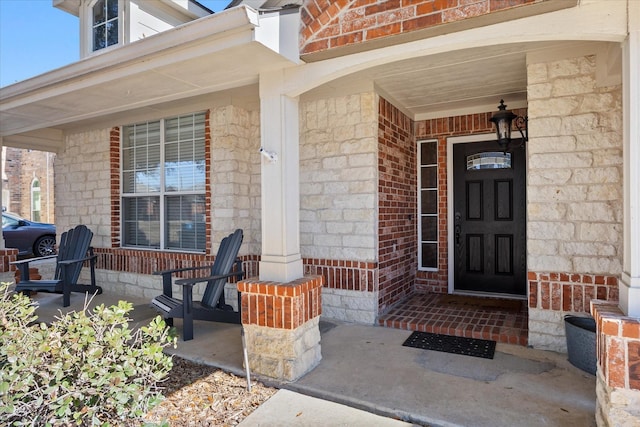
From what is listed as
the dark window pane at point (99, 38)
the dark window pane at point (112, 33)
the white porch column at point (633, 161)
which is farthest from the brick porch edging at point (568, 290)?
the dark window pane at point (99, 38)

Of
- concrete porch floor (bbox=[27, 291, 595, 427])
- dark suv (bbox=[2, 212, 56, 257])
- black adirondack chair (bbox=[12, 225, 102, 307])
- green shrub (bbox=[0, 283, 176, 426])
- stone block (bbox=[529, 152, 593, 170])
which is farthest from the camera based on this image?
dark suv (bbox=[2, 212, 56, 257])

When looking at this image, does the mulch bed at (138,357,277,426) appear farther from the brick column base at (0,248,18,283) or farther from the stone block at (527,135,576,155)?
the brick column base at (0,248,18,283)

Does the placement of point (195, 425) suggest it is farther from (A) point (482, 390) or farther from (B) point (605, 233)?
(B) point (605, 233)

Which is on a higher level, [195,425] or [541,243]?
[541,243]

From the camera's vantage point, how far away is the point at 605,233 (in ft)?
9.80

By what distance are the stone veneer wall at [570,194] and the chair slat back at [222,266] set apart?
2747 mm

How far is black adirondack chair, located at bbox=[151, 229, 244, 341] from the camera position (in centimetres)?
356

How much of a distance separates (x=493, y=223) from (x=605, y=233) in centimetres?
172

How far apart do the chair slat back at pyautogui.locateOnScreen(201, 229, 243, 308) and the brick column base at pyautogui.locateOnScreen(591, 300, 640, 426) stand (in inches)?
120

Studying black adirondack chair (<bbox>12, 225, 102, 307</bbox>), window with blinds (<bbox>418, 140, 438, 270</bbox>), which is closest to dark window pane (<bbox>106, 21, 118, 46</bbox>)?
black adirondack chair (<bbox>12, 225, 102, 307</bbox>)

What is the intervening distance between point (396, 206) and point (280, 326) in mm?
2326

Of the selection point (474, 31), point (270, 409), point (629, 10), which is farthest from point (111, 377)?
point (629, 10)

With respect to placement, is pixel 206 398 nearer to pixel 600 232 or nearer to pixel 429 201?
pixel 600 232

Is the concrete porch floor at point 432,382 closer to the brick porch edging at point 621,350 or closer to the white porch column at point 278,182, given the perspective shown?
the brick porch edging at point 621,350
